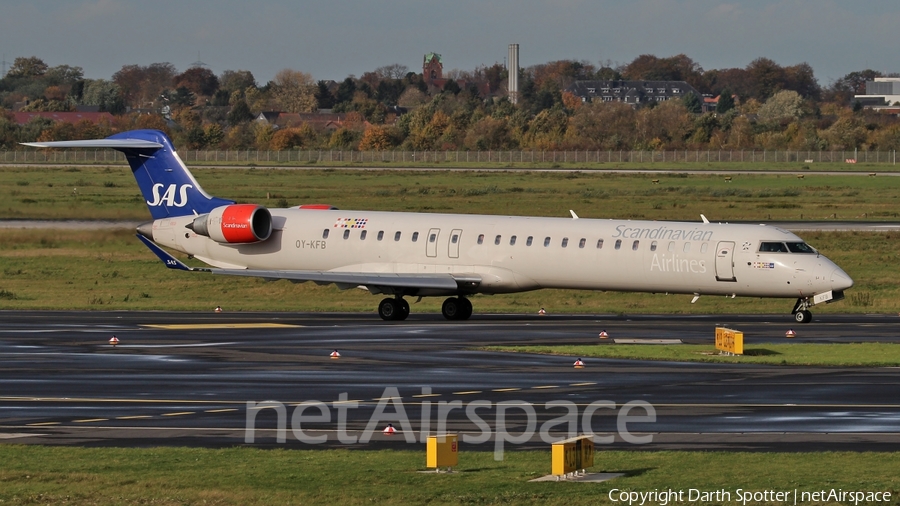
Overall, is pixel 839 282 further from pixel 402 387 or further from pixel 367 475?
pixel 367 475

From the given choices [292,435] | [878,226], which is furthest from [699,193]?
[292,435]

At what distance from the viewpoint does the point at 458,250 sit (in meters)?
40.1

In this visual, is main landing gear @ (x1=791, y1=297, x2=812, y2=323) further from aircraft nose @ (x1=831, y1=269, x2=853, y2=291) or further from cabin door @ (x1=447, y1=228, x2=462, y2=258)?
cabin door @ (x1=447, y1=228, x2=462, y2=258)

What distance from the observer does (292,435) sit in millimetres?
19172

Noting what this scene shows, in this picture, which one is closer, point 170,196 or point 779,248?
point 779,248

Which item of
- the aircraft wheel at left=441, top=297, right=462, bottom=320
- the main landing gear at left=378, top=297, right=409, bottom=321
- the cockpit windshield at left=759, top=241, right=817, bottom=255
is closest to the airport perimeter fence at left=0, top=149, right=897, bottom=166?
the aircraft wheel at left=441, top=297, right=462, bottom=320

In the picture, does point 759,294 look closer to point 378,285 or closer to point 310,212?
point 378,285

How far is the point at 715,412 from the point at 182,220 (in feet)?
84.7

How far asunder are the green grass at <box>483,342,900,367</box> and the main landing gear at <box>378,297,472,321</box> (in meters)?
8.57

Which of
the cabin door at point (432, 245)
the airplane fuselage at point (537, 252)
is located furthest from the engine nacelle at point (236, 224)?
the cabin door at point (432, 245)

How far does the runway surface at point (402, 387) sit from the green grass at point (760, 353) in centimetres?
91

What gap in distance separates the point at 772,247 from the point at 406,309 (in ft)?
35.4

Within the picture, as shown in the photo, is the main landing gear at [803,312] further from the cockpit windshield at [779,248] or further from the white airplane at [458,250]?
the cockpit windshield at [779,248]

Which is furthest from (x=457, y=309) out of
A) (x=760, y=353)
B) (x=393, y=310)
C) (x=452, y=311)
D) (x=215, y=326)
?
(x=760, y=353)
